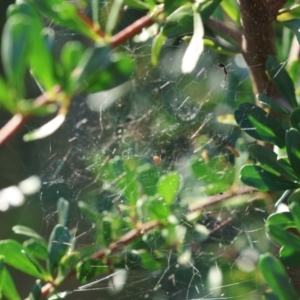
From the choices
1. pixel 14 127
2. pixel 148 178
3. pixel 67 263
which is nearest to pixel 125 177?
pixel 148 178

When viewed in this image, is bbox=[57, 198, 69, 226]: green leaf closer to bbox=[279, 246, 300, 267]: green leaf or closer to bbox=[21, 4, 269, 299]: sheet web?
bbox=[21, 4, 269, 299]: sheet web

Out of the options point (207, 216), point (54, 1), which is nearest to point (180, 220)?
point (207, 216)

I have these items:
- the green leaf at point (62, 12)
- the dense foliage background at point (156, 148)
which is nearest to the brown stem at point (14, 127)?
the dense foliage background at point (156, 148)

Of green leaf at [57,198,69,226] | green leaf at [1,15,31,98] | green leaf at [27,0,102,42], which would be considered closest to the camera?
green leaf at [1,15,31,98]

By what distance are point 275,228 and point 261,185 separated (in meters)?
0.07

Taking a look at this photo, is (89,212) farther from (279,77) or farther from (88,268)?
(279,77)

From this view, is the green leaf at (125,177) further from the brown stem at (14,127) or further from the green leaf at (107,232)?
the brown stem at (14,127)

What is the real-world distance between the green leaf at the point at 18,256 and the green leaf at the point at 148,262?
0.38 ft

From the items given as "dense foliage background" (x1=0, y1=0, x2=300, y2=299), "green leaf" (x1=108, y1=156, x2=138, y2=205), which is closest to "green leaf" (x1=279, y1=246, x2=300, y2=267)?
"dense foliage background" (x1=0, y1=0, x2=300, y2=299)

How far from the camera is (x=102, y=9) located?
2.28 ft

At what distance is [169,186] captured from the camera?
64cm

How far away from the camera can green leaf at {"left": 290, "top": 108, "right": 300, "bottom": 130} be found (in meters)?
0.56

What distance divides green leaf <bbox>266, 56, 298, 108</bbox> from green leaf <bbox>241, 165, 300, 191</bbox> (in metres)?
0.09

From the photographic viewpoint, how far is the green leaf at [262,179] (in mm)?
571
